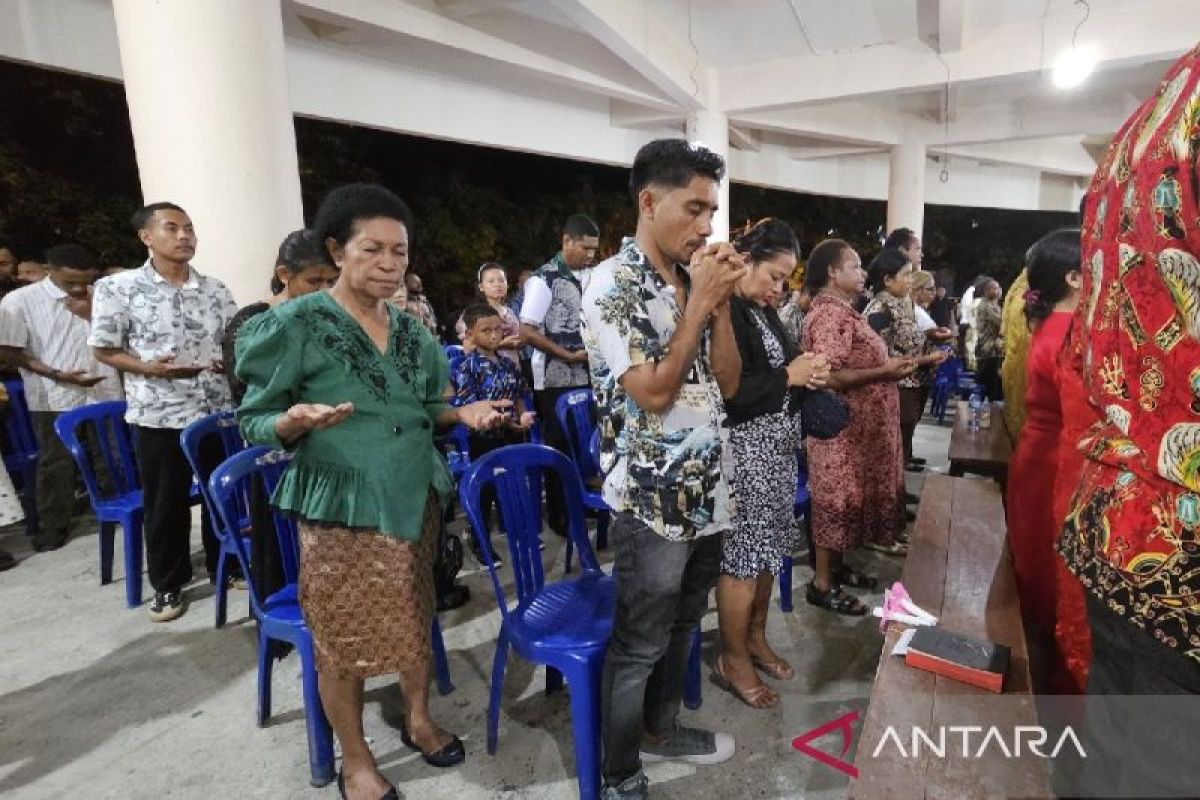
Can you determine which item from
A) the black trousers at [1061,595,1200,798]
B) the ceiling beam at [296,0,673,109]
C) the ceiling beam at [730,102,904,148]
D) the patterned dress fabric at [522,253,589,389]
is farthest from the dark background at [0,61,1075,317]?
the ceiling beam at [730,102,904,148]

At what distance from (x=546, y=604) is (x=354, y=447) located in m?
0.80

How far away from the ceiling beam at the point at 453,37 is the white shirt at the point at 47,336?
2.44 m

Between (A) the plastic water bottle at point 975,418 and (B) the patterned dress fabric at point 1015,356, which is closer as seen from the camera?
(B) the patterned dress fabric at point 1015,356

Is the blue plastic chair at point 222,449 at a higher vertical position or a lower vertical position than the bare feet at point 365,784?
higher

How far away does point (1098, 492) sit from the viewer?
1.03 meters

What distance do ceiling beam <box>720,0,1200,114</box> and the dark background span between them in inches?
184

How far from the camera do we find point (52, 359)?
13.3 ft

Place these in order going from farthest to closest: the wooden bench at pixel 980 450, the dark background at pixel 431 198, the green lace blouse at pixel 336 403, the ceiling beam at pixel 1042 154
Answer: the ceiling beam at pixel 1042 154 → the dark background at pixel 431 198 → the wooden bench at pixel 980 450 → the green lace blouse at pixel 336 403

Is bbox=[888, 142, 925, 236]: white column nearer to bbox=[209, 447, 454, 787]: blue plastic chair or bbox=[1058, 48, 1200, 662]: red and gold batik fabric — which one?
bbox=[209, 447, 454, 787]: blue plastic chair

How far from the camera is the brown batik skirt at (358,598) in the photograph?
1.74 meters

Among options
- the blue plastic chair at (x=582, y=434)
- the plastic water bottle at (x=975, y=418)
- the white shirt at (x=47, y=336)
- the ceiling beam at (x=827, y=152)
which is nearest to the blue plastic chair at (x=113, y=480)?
the white shirt at (x=47, y=336)

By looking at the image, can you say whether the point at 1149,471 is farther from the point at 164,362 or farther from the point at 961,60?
the point at 961,60

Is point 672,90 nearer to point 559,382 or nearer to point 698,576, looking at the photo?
point 559,382

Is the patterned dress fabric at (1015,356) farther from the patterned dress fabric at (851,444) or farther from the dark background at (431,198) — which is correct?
the dark background at (431,198)
